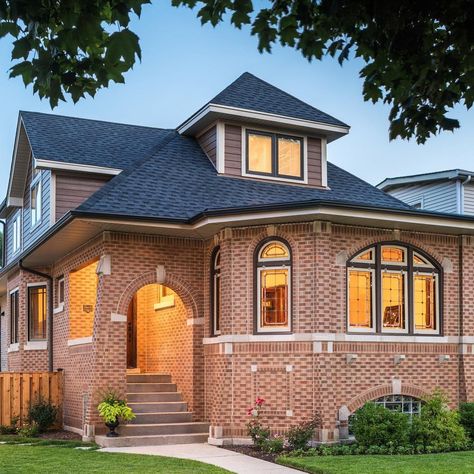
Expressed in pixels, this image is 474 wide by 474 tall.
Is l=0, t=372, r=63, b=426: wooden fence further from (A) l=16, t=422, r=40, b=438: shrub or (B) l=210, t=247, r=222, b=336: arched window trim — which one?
(B) l=210, t=247, r=222, b=336: arched window trim

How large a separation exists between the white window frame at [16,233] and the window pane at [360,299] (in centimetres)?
1256

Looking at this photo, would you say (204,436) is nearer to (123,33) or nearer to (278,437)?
(278,437)

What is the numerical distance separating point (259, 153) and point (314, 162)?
144cm

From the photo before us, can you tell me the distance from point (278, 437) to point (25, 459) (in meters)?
4.36

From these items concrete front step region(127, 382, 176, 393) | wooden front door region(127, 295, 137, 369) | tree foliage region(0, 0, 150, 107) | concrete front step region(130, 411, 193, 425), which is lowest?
concrete front step region(130, 411, 193, 425)

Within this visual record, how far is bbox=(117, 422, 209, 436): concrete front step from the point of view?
1438 cm

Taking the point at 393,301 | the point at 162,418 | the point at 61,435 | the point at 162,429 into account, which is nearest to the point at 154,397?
the point at 162,418

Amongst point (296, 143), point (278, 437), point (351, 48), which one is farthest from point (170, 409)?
point (351, 48)

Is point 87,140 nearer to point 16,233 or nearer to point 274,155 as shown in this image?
point 274,155

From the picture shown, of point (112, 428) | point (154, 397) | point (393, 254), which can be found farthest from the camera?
point (154, 397)

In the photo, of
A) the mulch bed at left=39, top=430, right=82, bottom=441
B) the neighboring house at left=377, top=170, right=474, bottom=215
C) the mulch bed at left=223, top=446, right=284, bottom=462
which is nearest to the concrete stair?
the mulch bed at left=223, top=446, right=284, bottom=462

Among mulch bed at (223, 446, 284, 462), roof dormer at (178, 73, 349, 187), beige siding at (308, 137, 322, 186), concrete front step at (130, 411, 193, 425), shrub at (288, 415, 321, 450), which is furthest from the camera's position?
beige siding at (308, 137, 322, 186)

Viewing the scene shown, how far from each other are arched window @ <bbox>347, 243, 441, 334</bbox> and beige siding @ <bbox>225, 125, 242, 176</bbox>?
418cm

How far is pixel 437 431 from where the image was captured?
43.1 ft
